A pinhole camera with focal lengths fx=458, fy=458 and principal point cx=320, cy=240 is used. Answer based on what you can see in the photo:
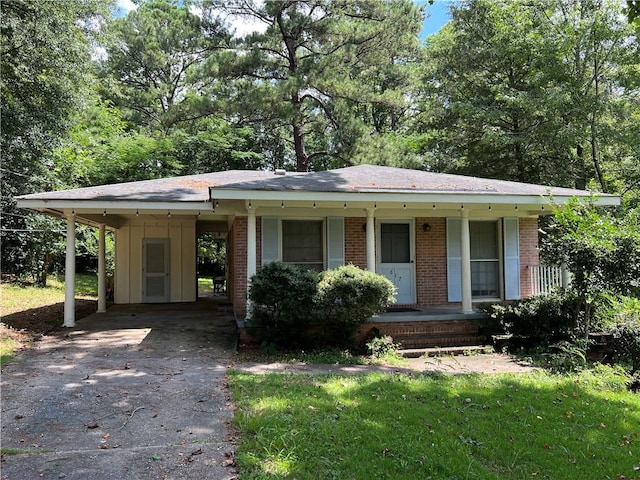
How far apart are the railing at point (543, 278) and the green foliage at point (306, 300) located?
556 cm

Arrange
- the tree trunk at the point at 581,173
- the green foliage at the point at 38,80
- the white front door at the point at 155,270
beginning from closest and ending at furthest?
the green foliage at the point at 38,80 < the white front door at the point at 155,270 < the tree trunk at the point at 581,173

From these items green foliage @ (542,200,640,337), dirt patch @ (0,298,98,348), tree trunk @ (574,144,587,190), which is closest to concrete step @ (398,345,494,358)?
green foliage @ (542,200,640,337)

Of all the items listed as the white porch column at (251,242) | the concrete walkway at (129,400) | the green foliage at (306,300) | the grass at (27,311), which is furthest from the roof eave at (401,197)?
the grass at (27,311)

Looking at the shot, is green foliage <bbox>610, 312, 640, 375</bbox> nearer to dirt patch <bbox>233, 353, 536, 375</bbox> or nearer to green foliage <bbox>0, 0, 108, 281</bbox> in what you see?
dirt patch <bbox>233, 353, 536, 375</bbox>

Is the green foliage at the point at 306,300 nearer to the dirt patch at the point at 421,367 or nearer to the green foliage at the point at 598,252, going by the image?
the dirt patch at the point at 421,367

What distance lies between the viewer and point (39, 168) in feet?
45.6

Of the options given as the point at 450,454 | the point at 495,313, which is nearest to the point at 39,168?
the point at 495,313

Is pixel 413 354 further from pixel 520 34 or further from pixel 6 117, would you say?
pixel 520 34

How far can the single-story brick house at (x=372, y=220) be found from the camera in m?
9.07

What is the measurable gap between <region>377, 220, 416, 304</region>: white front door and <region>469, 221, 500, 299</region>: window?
1588 millimetres

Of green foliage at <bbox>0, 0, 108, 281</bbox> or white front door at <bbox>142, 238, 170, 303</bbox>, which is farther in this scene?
white front door at <bbox>142, 238, 170, 303</bbox>

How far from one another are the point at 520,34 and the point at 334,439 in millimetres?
18826

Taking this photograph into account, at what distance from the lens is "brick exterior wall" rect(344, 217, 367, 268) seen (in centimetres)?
1060

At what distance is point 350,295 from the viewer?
7.76 meters
